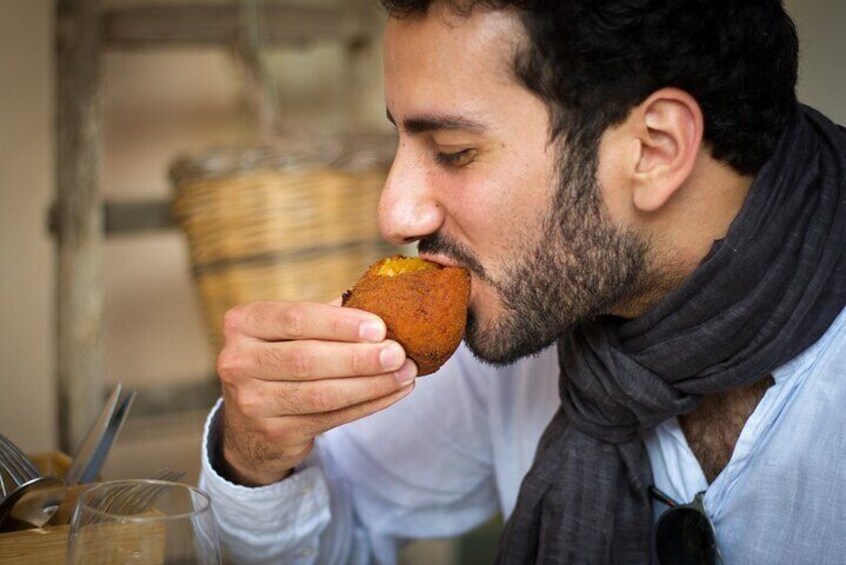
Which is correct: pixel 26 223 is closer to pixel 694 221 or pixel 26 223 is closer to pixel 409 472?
pixel 409 472

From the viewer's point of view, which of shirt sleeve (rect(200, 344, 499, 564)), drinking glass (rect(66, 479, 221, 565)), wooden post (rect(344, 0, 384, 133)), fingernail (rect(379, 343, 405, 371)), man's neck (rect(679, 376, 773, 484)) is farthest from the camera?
wooden post (rect(344, 0, 384, 133))

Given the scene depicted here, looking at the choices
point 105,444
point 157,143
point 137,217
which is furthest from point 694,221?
point 157,143

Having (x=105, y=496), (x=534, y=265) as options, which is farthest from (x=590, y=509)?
(x=105, y=496)

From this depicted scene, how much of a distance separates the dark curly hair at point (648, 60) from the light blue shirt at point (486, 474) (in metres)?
0.28

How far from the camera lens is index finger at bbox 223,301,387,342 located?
1.14 m

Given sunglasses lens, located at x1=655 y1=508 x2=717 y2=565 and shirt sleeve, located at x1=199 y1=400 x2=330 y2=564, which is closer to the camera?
sunglasses lens, located at x1=655 y1=508 x2=717 y2=565

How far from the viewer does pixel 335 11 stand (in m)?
2.54

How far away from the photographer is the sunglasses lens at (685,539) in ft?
4.25

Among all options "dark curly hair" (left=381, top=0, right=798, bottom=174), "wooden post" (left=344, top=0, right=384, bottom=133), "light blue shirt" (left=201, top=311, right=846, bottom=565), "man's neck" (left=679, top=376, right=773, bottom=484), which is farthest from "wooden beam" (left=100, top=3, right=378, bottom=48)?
"man's neck" (left=679, top=376, right=773, bottom=484)

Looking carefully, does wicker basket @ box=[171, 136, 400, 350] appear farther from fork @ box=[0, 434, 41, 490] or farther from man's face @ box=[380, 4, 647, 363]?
fork @ box=[0, 434, 41, 490]

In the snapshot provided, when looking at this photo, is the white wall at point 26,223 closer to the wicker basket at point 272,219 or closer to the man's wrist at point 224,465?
the wicker basket at point 272,219

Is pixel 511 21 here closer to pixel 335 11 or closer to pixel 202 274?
pixel 202 274

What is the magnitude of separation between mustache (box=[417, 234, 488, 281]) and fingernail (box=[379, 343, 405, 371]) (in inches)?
6.8

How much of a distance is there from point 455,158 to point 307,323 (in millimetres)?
264
